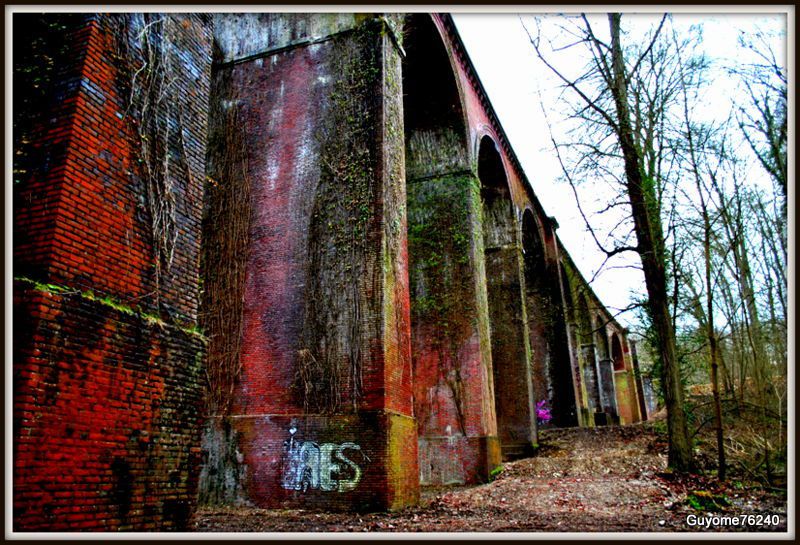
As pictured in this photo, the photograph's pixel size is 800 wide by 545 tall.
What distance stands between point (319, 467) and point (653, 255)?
7.11 meters

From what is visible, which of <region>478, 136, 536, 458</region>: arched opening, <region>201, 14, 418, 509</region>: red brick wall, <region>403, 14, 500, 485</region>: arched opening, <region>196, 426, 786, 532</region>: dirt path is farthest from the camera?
<region>478, 136, 536, 458</region>: arched opening

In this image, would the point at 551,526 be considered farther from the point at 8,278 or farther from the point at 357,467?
the point at 8,278

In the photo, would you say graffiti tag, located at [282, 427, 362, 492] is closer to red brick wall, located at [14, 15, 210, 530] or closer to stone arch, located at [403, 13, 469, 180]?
red brick wall, located at [14, 15, 210, 530]

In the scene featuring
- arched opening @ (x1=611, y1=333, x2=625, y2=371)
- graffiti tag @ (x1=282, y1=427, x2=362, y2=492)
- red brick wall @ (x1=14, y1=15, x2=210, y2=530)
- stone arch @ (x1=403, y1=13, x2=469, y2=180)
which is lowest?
graffiti tag @ (x1=282, y1=427, x2=362, y2=492)

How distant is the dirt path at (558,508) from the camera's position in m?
6.66

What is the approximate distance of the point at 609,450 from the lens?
15.1m

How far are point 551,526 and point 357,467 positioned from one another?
2.69 metres

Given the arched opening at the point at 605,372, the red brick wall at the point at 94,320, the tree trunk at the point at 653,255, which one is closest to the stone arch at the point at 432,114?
the tree trunk at the point at 653,255

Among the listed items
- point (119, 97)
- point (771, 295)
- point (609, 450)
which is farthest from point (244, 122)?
point (609, 450)

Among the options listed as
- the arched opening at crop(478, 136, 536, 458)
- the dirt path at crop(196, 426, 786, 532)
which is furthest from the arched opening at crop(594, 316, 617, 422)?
the dirt path at crop(196, 426, 786, 532)

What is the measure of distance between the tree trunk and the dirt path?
→ 843mm

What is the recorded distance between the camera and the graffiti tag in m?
8.13

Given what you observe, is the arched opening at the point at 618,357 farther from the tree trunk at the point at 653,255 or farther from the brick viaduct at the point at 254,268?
the tree trunk at the point at 653,255

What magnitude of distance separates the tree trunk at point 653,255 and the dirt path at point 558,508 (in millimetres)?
843
